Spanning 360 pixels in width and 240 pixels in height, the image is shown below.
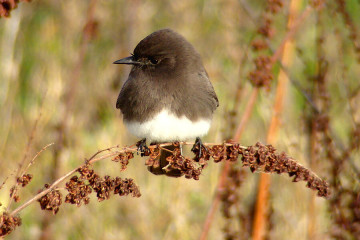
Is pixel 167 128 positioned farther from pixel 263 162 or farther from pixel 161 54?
pixel 263 162

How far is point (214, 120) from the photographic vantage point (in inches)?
236

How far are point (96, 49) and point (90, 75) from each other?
2.17ft

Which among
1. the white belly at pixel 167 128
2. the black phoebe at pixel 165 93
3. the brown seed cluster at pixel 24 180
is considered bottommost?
the brown seed cluster at pixel 24 180

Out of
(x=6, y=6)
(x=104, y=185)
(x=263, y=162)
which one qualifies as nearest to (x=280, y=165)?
(x=263, y=162)

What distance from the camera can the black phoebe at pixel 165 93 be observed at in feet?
12.7

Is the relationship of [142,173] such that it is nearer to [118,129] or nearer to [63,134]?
[118,129]

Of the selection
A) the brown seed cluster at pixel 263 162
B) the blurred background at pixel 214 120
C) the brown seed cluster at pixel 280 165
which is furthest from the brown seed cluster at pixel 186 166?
the blurred background at pixel 214 120

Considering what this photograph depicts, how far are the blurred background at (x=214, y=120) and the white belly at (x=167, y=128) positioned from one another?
0.25 m

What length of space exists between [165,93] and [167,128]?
256mm

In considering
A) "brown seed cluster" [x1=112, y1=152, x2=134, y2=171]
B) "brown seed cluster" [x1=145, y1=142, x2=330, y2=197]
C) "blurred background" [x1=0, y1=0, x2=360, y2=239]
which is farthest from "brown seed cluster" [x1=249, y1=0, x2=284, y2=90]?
"brown seed cluster" [x1=112, y1=152, x2=134, y2=171]

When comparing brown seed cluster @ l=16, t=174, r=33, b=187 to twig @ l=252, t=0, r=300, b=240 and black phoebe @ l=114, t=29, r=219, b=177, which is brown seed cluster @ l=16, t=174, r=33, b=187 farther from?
twig @ l=252, t=0, r=300, b=240

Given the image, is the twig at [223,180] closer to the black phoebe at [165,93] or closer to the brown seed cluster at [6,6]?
the black phoebe at [165,93]

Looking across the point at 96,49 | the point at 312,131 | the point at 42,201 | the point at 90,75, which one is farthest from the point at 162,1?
the point at 42,201

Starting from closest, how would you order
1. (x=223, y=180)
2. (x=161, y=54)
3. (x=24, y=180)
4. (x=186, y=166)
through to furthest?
(x=24, y=180) → (x=186, y=166) → (x=223, y=180) → (x=161, y=54)
